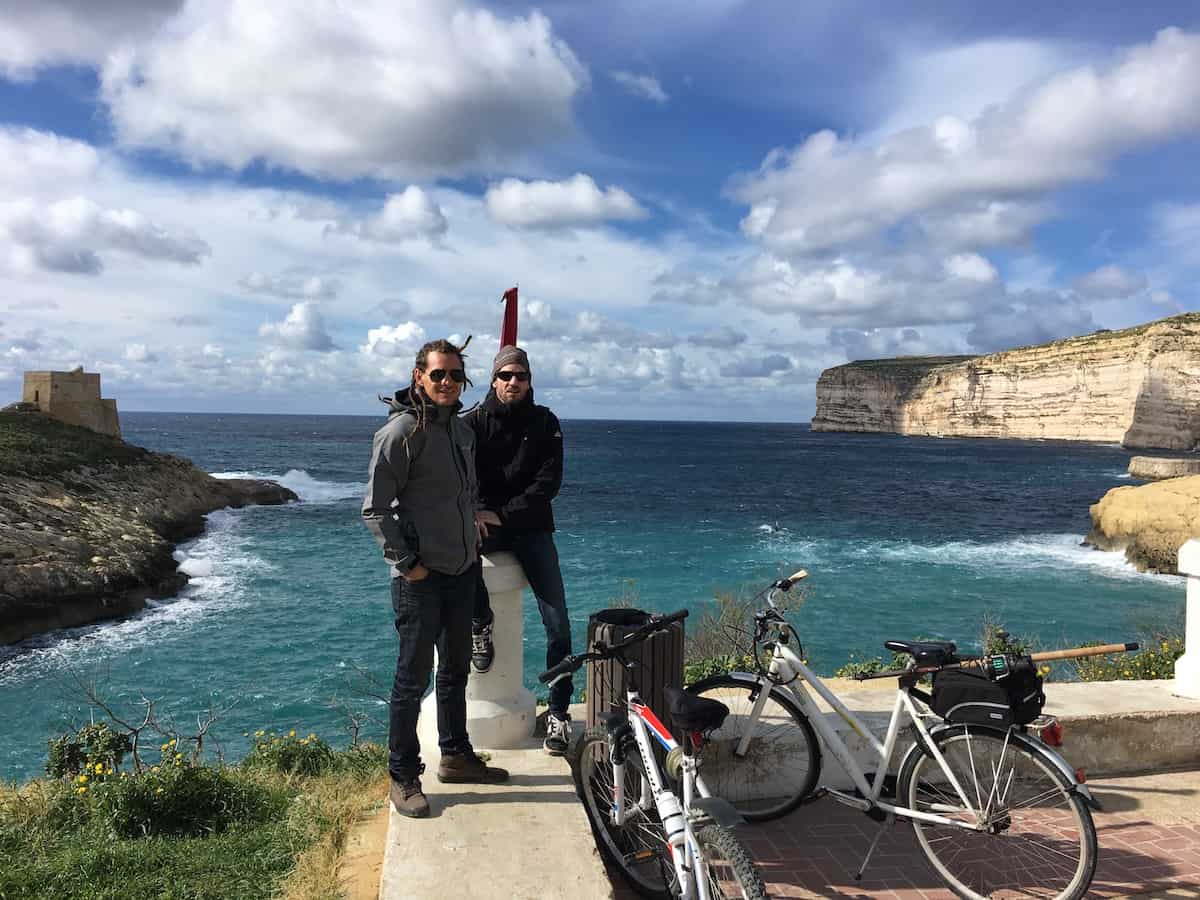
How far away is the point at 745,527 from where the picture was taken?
38.8m

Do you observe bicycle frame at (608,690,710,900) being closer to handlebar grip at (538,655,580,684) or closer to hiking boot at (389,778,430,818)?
handlebar grip at (538,655,580,684)

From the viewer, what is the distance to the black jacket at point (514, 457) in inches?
180

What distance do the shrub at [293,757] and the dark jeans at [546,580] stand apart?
7.89 ft

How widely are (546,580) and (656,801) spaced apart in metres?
1.67

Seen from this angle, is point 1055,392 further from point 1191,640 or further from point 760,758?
point 760,758

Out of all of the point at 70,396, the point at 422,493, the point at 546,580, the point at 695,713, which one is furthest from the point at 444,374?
the point at 70,396

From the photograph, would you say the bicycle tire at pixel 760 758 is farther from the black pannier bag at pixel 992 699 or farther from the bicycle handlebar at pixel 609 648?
the black pannier bag at pixel 992 699

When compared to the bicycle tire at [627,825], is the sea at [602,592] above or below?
below

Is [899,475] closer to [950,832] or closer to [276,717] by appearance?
[276,717]

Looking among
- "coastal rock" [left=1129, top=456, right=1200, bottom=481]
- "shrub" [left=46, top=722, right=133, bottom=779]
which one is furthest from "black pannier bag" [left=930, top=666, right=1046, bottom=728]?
"coastal rock" [left=1129, top=456, right=1200, bottom=481]

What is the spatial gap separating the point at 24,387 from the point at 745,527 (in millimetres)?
36629

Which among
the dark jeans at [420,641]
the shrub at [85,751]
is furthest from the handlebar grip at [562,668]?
the shrub at [85,751]

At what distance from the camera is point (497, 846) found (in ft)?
→ 11.3

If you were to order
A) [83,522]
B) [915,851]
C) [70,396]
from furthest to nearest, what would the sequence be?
[70,396], [83,522], [915,851]
